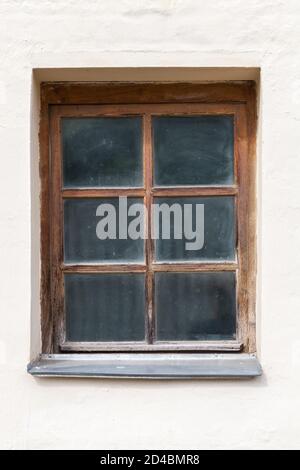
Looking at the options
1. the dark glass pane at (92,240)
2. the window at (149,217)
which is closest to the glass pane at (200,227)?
the window at (149,217)

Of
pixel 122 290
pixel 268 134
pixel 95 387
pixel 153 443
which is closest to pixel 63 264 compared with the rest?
pixel 122 290

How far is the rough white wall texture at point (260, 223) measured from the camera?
2635 mm

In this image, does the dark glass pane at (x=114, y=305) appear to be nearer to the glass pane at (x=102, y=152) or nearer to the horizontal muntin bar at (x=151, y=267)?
the horizontal muntin bar at (x=151, y=267)

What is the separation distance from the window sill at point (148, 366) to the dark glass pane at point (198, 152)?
0.77m

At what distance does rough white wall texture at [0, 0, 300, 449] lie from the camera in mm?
2635

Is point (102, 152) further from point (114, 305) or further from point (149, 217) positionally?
point (114, 305)

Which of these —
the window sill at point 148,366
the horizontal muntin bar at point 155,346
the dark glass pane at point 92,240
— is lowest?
the window sill at point 148,366

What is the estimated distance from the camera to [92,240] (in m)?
2.83

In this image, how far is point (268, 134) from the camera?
2.64m

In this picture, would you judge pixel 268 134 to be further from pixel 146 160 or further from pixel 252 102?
pixel 146 160

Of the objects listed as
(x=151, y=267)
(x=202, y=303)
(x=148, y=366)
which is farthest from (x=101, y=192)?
(x=148, y=366)

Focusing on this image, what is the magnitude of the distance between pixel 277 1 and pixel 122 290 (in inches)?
54.7

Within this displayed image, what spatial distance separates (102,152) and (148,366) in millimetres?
953

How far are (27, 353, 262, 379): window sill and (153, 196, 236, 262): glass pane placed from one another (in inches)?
17.1
